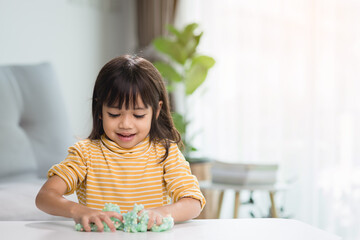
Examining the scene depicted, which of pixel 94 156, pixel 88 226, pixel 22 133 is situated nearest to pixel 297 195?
pixel 22 133

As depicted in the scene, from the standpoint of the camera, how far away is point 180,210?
990 mm

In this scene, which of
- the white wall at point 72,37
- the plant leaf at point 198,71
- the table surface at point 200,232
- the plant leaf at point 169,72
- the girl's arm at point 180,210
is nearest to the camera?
the table surface at point 200,232

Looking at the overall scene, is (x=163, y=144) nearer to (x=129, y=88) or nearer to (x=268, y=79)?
(x=129, y=88)

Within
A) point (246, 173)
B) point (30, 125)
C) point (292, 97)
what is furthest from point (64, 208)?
point (292, 97)

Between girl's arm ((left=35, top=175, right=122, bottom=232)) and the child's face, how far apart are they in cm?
15

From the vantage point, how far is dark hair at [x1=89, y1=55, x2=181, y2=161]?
1.07 meters

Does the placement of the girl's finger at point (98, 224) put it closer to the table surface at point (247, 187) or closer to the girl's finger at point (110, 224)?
the girl's finger at point (110, 224)

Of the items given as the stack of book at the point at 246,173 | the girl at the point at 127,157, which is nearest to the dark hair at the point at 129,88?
the girl at the point at 127,157

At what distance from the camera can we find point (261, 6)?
10.6 ft

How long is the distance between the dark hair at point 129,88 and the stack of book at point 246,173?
4.33 ft

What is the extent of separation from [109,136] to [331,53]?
2185 millimetres

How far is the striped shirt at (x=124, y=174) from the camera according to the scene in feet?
3.60

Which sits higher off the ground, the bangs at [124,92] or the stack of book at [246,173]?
the bangs at [124,92]

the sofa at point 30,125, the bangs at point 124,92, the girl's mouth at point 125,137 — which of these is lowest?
the sofa at point 30,125
